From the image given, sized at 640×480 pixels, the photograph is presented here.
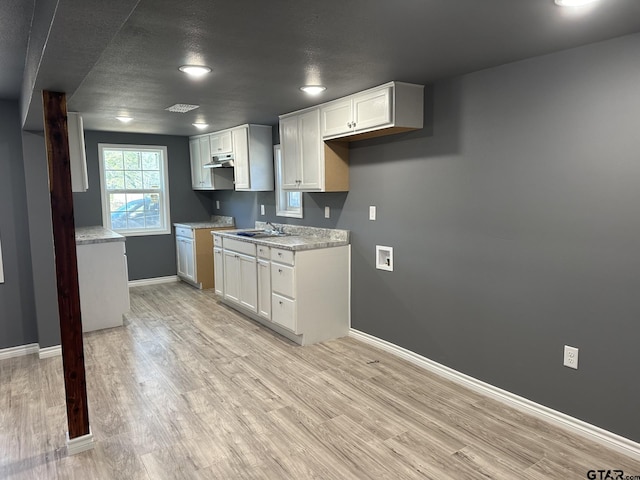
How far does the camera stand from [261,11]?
1.92 meters

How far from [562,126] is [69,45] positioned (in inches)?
100

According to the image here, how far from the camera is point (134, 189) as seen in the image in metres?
6.48

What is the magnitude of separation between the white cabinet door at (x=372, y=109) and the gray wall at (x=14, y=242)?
2.92 m

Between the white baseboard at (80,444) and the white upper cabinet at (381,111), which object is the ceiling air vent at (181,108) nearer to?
the white upper cabinet at (381,111)

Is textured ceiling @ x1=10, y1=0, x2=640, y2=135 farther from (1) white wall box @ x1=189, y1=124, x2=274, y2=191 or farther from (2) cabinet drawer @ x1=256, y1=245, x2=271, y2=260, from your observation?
(1) white wall box @ x1=189, y1=124, x2=274, y2=191

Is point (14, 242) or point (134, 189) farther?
point (134, 189)

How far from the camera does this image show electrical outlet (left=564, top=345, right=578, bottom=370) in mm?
2592

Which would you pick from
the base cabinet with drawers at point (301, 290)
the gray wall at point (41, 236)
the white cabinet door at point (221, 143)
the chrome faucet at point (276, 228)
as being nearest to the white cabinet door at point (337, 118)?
the base cabinet with drawers at point (301, 290)

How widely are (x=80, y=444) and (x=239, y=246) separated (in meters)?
2.73

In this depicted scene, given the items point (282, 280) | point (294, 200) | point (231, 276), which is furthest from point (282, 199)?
point (282, 280)

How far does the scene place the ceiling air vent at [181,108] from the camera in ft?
13.4

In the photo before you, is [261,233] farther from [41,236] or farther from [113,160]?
[113,160]

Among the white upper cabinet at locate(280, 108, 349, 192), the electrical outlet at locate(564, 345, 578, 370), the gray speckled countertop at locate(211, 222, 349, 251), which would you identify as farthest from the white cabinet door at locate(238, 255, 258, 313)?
the electrical outlet at locate(564, 345, 578, 370)

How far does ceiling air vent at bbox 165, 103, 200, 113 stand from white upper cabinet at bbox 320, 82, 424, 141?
141 cm
